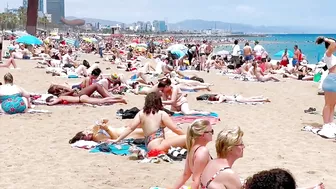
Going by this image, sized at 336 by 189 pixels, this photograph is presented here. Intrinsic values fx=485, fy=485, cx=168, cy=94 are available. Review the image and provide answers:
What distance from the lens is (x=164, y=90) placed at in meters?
8.11

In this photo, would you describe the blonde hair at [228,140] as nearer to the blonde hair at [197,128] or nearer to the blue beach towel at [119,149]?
the blonde hair at [197,128]

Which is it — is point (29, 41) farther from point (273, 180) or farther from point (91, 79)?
point (273, 180)

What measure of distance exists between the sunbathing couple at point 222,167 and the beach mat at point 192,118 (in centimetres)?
382

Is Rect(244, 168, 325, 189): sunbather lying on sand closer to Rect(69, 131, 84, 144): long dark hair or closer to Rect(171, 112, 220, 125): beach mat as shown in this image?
Rect(69, 131, 84, 144): long dark hair

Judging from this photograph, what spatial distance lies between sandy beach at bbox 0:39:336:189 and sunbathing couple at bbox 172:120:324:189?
103 centimetres

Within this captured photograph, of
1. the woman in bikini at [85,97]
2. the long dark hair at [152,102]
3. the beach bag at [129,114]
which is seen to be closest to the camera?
the long dark hair at [152,102]

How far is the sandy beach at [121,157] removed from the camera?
193 inches

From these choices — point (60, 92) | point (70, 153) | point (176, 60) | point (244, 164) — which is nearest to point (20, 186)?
point (70, 153)

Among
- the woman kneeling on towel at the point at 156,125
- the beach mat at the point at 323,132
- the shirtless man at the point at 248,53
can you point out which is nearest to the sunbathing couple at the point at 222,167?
the woman kneeling on towel at the point at 156,125

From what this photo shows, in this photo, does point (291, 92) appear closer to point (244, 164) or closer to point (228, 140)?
point (244, 164)

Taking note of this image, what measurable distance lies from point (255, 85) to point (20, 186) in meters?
10.4

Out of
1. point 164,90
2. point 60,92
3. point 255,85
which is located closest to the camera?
point 164,90

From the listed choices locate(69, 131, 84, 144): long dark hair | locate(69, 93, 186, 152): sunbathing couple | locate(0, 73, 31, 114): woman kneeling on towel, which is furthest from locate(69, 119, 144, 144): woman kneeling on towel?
locate(0, 73, 31, 114): woman kneeling on towel

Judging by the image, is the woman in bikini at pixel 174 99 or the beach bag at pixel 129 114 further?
the beach bag at pixel 129 114
